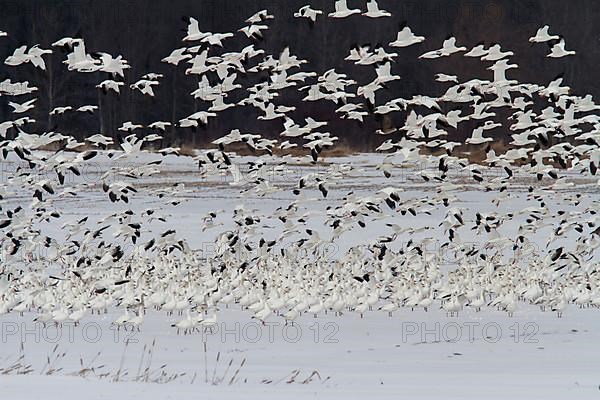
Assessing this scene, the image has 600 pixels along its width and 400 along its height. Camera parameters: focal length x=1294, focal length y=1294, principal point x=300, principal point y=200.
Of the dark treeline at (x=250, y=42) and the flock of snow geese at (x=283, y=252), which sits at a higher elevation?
the dark treeline at (x=250, y=42)

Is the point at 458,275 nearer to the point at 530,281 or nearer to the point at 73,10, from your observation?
the point at 530,281

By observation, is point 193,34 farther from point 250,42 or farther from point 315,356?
point 250,42

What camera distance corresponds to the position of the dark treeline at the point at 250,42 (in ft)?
152

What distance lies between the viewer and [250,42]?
46344mm

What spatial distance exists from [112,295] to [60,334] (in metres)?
1.37

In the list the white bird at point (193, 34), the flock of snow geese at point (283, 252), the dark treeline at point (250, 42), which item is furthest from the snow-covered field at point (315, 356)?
the dark treeline at point (250, 42)

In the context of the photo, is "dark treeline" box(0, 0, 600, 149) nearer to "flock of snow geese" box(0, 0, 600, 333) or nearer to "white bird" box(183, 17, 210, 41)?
"flock of snow geese" box(0, 0, 600, 333)

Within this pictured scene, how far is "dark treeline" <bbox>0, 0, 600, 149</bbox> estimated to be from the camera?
46188 millimetres

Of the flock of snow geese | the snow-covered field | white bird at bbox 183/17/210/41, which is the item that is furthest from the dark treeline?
the snow-covered field

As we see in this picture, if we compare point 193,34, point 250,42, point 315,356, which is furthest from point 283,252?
point 250,42

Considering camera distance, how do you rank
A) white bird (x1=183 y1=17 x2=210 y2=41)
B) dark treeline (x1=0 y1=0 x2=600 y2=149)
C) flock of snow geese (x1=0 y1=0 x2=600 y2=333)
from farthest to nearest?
dark treeline (x1=0 y1=0 x2=600 y2=149) → white bird (x1=183 y1=17 x2=210 y2=41) → flock of snow geese (x1=0 y1=0 x2=600 y2=333)

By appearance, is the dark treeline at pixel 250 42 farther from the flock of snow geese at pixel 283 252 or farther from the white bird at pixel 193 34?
the white bird at pixel 193 34

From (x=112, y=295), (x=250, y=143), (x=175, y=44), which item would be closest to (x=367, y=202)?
(x=250, y=143)

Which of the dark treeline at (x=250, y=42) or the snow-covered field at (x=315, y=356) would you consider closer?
the snow-covered field at (x=315, y=356)
